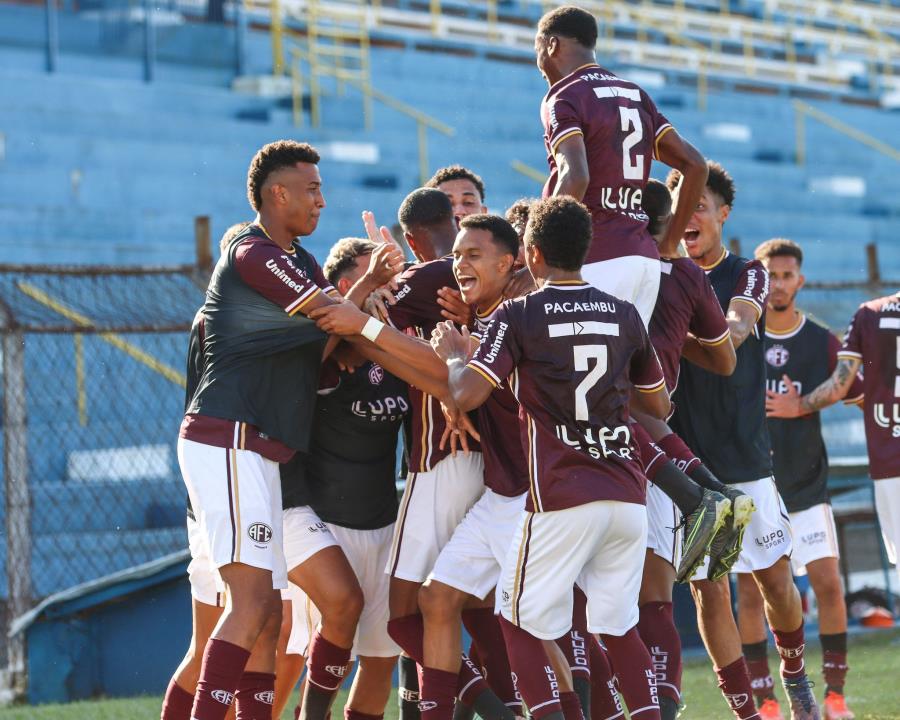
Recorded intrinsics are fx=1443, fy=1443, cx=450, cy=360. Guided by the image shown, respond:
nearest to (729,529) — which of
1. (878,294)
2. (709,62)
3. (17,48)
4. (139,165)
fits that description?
(878,294)

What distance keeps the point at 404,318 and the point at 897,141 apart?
2434cm

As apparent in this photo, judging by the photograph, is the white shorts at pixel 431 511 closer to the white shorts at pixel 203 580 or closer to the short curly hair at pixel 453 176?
the white shorts at pixel 203 580

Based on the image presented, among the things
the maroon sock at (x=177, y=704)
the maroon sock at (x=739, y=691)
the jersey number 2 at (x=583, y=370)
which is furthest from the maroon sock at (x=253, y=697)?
the maroon sock at (x=739, y=691)

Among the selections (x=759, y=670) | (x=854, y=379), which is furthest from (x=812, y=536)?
(x=759, y=670)

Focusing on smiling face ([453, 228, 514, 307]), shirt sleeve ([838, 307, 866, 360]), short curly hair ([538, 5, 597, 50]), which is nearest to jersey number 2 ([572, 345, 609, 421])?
smiling face ([453, 228, 514, 307])

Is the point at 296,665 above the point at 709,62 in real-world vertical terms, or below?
below

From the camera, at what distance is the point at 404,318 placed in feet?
19.5

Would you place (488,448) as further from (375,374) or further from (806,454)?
(806,454)

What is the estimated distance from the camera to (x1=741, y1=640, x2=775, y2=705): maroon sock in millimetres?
6910

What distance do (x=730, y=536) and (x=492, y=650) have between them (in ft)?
3.90

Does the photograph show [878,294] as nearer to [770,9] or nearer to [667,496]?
[667,496]

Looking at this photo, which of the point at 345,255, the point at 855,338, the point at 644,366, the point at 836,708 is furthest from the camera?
the point at 855,338

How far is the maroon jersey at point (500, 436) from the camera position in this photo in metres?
5.63

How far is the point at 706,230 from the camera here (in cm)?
670
